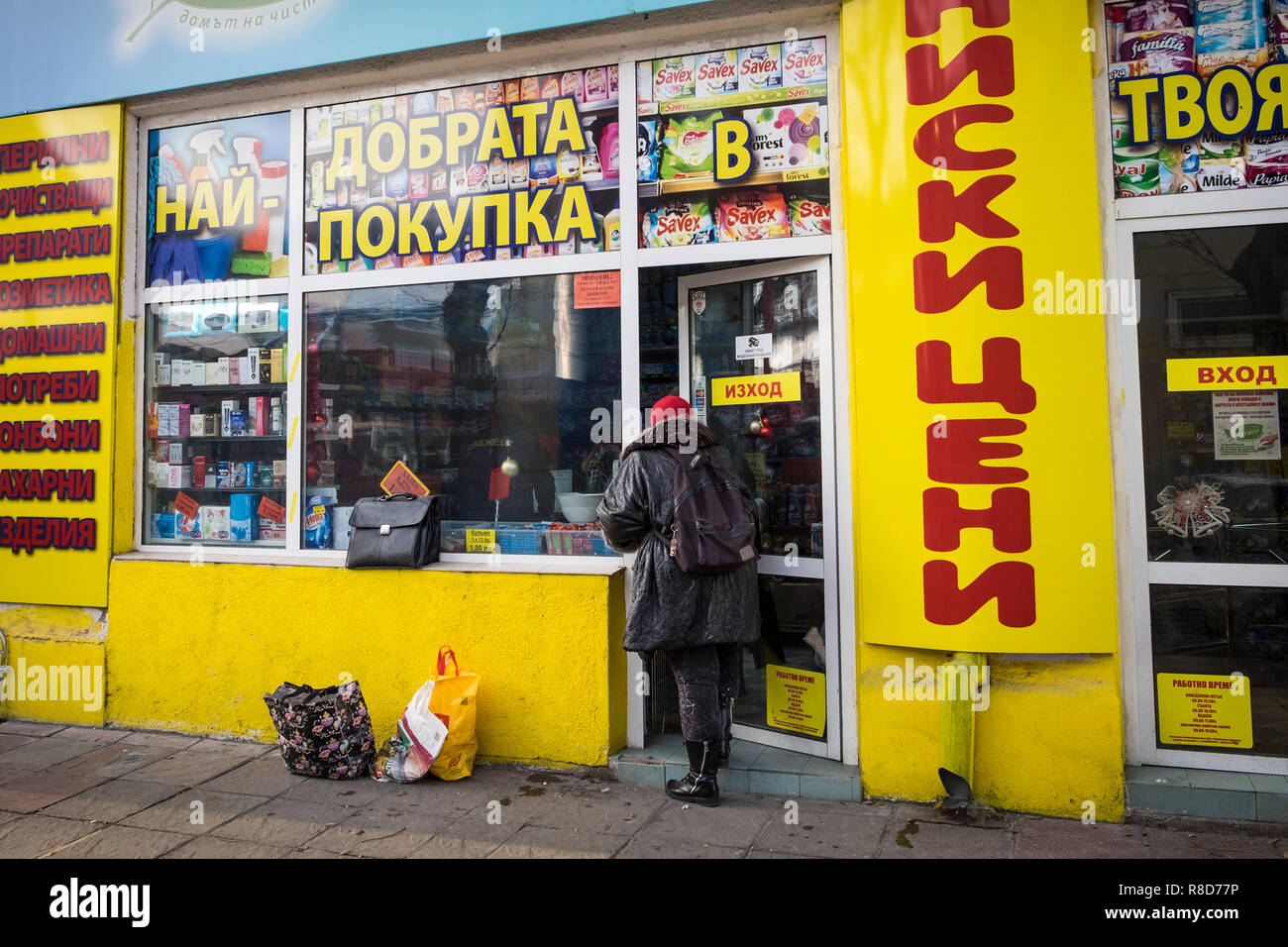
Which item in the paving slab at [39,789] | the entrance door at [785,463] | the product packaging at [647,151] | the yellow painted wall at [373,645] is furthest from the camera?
the product packaging at [647,151]

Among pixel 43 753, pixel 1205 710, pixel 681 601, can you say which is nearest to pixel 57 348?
pixel 43 753

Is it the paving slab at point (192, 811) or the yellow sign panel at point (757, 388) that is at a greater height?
the yellow sign panel at point (757, 388)

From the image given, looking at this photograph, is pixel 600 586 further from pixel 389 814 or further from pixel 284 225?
pixel 284 225

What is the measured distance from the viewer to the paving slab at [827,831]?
386 cm

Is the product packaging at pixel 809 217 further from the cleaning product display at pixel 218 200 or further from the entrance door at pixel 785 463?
the cleaning product display at pixel 218 200

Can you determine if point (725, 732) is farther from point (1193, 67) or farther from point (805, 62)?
point (1193, 67)

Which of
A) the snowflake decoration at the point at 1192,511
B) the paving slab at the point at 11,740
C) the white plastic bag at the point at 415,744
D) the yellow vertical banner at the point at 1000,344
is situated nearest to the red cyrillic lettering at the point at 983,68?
the yellow vertical banner at the point at 1000,344

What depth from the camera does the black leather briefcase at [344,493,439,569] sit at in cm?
514

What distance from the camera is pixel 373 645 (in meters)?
5.22

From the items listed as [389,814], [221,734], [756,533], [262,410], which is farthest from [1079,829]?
[262,410]

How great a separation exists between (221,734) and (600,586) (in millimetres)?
2592

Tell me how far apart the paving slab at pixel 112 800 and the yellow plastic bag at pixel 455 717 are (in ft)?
4.38

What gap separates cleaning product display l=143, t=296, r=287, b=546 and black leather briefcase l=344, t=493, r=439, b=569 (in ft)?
2.54

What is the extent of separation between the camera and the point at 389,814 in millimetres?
4289
